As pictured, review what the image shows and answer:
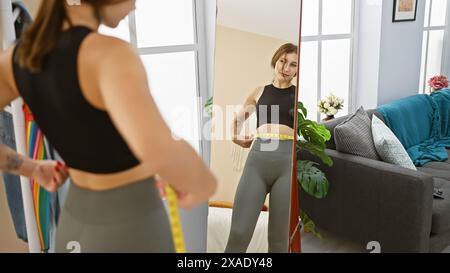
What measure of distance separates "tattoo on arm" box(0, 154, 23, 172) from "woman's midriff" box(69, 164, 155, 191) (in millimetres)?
168

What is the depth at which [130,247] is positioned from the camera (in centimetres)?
95

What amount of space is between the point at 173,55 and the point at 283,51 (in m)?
0.33

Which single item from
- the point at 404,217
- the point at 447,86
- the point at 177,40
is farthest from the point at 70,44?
the point at 447,86

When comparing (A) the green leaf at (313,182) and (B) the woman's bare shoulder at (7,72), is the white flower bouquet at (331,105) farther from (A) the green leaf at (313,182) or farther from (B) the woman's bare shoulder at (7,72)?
(B) the woman's bare shoulder at (7,72)

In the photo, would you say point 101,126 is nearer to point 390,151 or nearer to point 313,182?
point 313,182

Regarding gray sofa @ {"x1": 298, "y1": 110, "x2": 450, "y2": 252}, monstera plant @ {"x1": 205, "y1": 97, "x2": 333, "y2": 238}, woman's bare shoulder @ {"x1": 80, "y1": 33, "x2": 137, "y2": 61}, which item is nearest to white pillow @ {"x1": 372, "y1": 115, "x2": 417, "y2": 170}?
gray sofa @ {"x1": 298, "y1": 110, "x2": 450, "y2": 252}

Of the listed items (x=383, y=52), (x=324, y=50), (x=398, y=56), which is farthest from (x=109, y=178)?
(x=398, y=56)

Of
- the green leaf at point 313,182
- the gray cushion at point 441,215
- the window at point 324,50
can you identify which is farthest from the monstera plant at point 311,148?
the window at point 324,50

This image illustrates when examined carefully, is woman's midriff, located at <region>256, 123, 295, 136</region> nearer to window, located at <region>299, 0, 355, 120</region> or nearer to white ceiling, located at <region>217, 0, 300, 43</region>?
white ceiling, located at <region>217, 0, 300, 43</region>

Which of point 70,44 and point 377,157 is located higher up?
point 70,44

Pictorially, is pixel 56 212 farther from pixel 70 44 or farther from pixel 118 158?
pixel 70 44

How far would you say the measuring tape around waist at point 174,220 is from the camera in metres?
0.86

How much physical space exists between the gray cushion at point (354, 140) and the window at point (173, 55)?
104cm

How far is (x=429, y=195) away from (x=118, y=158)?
1.63 m
